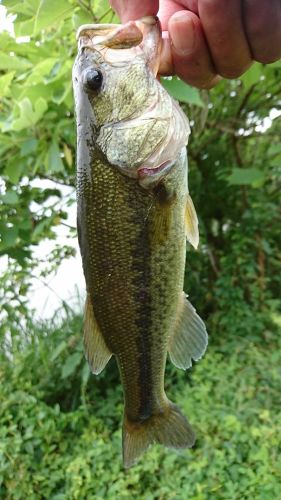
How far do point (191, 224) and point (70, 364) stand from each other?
2.40 meters

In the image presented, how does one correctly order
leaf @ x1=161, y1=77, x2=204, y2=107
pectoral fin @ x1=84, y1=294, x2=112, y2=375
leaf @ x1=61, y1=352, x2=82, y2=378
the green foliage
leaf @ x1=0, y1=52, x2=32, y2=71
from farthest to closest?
1. leaf @ x1=61, y1=352, x2=82, y2=378
2. the green foliage
3. leaf @ x1=0, y1=52, x2=32, y2=71
4. leaf @ x1=161, y1=77, x2=204, y2=107
5. pectoral fin @ x1=84, y1=294, x2=112, y2=375

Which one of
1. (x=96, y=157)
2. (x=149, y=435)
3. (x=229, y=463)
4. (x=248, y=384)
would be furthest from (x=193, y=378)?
(x=96, y=157)

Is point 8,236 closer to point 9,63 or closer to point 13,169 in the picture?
point 13,169

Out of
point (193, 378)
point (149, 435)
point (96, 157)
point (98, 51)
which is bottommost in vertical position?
point (193, 378)

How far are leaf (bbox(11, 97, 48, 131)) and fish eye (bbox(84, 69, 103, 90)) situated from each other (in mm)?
747

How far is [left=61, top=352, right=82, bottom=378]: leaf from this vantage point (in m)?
3.53

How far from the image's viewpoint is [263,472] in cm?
259

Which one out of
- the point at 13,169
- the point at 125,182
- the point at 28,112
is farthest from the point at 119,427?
the point at 125,182

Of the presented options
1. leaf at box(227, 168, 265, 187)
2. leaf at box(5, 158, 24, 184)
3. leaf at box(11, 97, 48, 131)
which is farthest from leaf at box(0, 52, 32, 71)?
leaf at box(227, 168, 265, 187)

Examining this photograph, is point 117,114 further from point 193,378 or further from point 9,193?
point 193,378

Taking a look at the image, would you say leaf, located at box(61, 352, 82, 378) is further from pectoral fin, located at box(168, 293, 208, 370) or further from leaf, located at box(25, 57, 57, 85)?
pectoral fin, located at box(168, 293, 208, 370)

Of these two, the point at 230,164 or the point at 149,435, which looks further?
the point at 230,164

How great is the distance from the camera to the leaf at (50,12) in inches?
58.4

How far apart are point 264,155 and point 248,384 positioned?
1.44 meters
